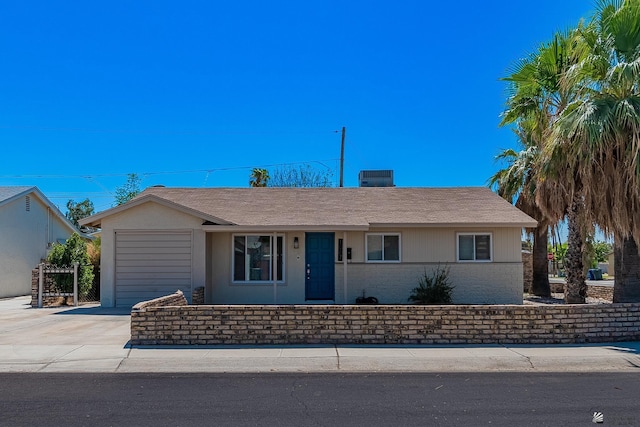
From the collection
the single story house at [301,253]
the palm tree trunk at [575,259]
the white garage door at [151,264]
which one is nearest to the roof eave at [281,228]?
the single story house at [301,253]

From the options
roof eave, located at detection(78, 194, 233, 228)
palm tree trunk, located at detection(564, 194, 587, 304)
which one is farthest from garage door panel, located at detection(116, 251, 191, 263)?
palm tree trunk, located at detection(564, 194, 587, 304)

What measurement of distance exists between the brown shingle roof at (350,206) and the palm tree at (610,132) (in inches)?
126

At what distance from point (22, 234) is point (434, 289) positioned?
18818mm

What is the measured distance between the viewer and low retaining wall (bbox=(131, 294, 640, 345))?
9984mm

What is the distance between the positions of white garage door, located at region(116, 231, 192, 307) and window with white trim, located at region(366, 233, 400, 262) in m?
5.48

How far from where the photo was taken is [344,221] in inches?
609

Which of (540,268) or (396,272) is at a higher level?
(396,272)

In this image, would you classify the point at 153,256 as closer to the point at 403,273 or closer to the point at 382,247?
the point at 382,247

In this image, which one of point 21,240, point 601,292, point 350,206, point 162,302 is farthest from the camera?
point 21,240

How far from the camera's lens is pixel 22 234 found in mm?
23547

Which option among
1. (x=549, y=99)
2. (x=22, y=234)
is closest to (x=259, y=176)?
(x=22, y=234)
